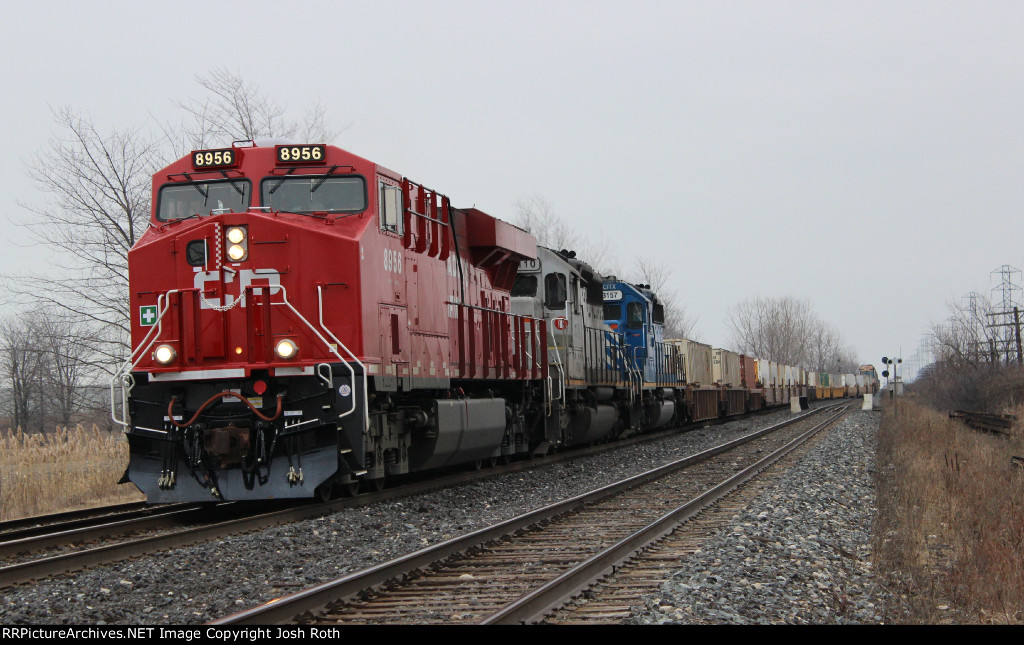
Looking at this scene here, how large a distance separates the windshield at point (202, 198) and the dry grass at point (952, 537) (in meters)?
7.59

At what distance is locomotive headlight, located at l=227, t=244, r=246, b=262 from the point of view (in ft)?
34.5

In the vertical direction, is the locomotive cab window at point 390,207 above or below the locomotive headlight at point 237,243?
above

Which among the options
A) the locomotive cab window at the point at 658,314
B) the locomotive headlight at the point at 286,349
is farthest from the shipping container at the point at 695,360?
the locomotive headlight at the point at 286,349

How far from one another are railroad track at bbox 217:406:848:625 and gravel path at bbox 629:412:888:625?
2.07ft

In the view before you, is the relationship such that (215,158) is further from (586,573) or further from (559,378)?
(559,378)

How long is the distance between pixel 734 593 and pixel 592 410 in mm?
13126

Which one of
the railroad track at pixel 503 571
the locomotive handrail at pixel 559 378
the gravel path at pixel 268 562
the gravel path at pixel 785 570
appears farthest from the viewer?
the locomotive handrail at pixel 559 378

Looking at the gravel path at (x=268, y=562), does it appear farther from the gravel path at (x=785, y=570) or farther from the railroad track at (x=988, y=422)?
the railroad track at (x=988, y=422)

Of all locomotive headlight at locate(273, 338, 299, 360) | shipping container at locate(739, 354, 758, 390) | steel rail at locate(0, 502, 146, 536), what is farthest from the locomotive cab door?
shipping container at locate(739, 354, 758, 390)

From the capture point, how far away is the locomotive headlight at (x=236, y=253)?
414 inches

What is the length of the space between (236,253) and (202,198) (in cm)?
105

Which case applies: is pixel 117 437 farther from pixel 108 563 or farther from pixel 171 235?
pixel 108 563

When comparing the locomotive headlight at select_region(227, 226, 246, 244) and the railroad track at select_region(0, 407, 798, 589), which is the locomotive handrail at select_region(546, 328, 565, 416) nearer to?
the railroad track at select_region(0, 407, 798, 589)

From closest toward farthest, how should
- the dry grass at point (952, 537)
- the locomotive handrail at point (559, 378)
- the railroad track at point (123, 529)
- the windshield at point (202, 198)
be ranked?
the dry grass at point (952, 537), the railroad track at point (123, 529), the windshield at point (202, 198), the locomotive handrail at point (559, 378)
